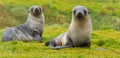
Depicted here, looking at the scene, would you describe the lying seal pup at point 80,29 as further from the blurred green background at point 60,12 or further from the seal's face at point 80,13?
the blurred green background at point 60,12

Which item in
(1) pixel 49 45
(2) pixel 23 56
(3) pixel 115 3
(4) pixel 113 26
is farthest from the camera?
(3) pixel 115 3

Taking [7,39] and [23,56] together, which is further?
[7,39]

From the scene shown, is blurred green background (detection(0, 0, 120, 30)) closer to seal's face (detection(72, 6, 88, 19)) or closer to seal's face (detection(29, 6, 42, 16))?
seal's face (detection(29, 6, 42, 16))

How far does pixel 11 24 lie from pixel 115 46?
63.9 feet

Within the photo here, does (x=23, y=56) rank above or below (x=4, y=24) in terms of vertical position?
above

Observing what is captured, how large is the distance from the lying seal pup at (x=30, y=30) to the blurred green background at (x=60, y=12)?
12.3 m

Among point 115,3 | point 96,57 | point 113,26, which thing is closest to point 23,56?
point 96,57

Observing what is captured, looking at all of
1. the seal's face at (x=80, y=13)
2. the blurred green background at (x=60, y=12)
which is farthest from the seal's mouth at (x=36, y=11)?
the blurred green background at (x=60, y=12)

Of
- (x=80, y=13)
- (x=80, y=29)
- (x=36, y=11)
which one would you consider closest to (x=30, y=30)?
(x=36, y=11)

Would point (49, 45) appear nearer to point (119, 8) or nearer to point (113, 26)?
point (113, 26)

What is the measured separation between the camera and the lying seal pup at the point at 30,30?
72.8 feet

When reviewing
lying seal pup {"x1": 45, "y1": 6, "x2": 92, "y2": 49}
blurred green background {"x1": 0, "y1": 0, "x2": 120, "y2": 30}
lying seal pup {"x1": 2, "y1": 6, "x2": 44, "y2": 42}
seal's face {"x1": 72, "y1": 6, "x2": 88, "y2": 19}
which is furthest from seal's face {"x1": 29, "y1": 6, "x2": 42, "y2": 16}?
blurred green background {"x1": 0, "y1": 0, "x2": 120, "y2": 30}

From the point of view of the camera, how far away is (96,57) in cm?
1403

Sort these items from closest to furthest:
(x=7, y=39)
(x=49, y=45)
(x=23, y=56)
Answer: (x=23, y=56) < (x=49, y=45) < (x=7, y=39)
